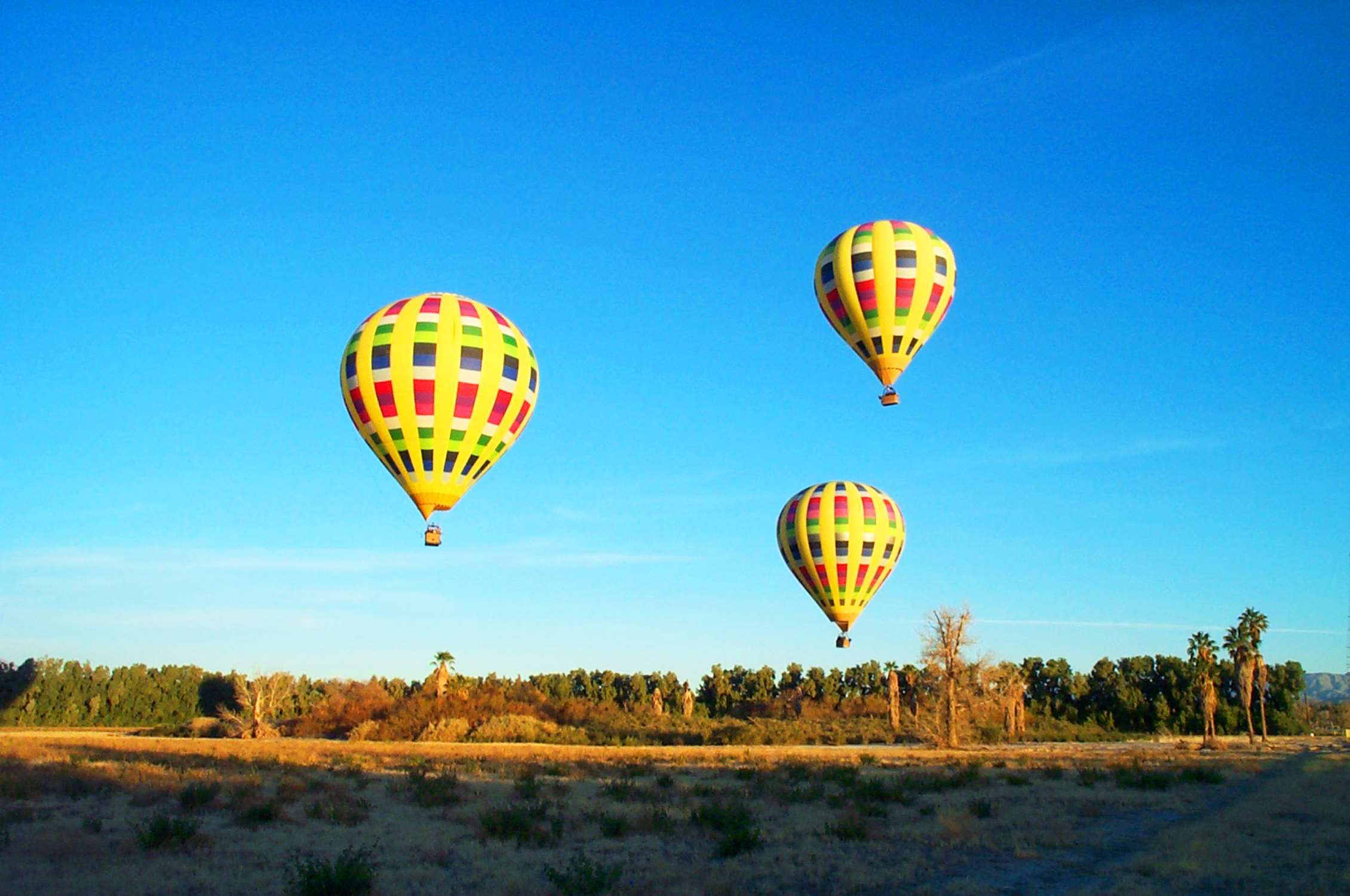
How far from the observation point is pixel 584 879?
13602 mm

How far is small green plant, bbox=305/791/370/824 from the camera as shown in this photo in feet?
64.6

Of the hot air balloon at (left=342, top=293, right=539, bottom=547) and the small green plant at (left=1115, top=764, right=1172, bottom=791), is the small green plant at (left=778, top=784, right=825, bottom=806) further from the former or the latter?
the hot air balloon at (left=342, top=293, right=539, bottom=547)

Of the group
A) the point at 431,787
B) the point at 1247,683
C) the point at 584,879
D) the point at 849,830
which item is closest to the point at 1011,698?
the point at 1247,683

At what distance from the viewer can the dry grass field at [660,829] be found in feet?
46.5

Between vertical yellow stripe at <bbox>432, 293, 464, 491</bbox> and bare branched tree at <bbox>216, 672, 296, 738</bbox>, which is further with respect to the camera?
bare branched tree at <bbox>216, 672, 296, 738</bbox>

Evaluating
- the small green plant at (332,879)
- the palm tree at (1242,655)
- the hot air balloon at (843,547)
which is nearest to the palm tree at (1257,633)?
the palm tree at (1242,655)

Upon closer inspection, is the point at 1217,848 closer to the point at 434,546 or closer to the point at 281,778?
the point at 434,546

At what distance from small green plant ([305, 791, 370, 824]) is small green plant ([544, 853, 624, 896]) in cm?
680

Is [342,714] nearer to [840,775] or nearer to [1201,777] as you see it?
[840,775]

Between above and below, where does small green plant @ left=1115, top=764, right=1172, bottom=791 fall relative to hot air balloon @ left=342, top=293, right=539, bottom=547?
below

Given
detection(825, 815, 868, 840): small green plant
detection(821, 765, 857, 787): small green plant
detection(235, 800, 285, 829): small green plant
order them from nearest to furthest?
detection(825, 815, 868, 840): small green plant
detection(235, 800, 285, 829): small green plant
detection(821, 765, 857, 787): small green plant

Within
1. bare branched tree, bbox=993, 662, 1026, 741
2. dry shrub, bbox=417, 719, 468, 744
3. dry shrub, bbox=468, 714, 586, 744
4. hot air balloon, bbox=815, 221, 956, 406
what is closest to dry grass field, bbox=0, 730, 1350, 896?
hot air balloon, bbox=815, 221, 956, 406

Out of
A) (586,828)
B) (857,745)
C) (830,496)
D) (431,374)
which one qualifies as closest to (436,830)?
(586,828)

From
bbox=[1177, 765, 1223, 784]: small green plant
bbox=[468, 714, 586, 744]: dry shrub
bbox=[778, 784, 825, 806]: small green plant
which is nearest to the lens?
bbox=[778, 784, 825, 806]: small green plant
